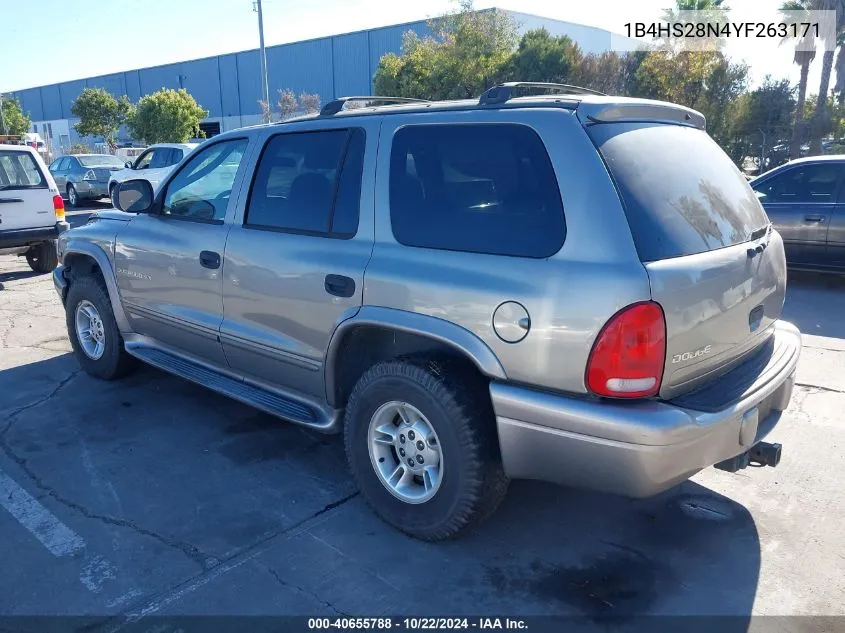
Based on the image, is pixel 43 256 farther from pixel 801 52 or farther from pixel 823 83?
pixel 801 52

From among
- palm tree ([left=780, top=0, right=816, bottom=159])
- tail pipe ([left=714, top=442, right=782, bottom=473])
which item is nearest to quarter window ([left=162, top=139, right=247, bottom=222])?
tail pipe ([left=714, top=442, right=782, bottom=473])

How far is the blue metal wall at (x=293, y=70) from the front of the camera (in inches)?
1657

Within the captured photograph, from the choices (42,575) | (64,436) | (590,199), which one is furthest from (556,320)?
(64,436)

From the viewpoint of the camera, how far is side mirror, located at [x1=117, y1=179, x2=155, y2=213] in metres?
4.66

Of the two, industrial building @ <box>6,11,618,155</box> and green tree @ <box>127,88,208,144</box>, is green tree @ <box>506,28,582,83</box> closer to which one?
industrial building @ <box>6,11,618,155</box>

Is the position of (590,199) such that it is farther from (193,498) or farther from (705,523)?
(193,498)

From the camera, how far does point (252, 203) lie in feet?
13.2

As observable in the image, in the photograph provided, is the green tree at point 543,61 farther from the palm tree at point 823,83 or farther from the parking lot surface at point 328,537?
the parking lot surface at point 328,537

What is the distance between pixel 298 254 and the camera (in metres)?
3.62

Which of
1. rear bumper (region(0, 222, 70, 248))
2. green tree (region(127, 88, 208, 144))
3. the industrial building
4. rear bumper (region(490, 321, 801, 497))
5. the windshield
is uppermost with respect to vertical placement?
the industrial building

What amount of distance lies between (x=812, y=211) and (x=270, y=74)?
4664 centimetres

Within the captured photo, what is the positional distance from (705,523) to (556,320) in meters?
1.55

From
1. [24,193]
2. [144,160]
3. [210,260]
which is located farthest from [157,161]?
[210,260]

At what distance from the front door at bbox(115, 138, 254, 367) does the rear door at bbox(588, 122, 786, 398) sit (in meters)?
2.32
